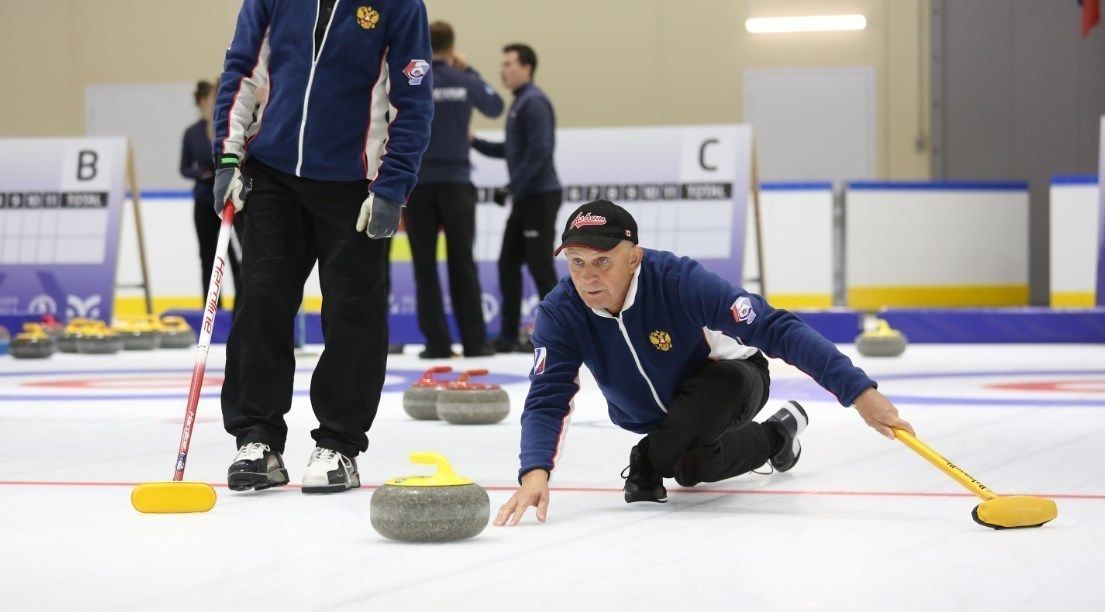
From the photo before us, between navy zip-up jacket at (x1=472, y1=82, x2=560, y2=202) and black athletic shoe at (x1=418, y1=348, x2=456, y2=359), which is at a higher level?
navy zip-up jacket at (x1=472, y1=82, x2=560, y2=202)

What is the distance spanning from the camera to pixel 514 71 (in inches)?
342

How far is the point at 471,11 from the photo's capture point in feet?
54.3

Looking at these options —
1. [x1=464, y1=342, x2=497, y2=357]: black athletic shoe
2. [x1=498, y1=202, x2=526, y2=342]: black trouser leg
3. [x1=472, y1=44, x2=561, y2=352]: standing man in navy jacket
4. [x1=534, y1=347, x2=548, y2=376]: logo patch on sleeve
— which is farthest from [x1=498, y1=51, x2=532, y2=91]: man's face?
[x1=534, y1=347, x2=548, y2=376]: logo patch on sleeve

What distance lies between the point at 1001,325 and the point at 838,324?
1.06 meters

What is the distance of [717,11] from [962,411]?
38.9 feet

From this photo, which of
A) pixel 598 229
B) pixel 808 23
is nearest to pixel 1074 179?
pixel 808 23

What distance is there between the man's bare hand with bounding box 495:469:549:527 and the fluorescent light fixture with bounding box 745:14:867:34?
1391 centimetres

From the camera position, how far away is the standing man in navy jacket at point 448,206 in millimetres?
8250

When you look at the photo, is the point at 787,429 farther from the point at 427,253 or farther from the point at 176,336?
the point at 176,336

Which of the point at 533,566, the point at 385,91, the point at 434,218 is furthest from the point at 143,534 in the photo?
the point at 434,218

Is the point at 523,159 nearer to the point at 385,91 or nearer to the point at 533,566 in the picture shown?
the point at 385,91

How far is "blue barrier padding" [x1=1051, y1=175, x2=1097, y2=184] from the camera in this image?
38.1 feet

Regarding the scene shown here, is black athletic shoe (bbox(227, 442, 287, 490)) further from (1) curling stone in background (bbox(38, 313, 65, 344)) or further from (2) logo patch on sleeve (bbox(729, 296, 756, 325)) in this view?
(1) curling stone in background (bbox(38, 313, 65, 344))

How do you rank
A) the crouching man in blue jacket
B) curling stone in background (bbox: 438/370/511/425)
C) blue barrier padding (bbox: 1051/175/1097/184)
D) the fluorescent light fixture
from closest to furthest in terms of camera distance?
the crouching man in blue jacket → curling stone in background (bbox: 438/370/511/425) → blue barrier padding (bbox: 1051/175/1097/184) → the fluorescent light fixture
